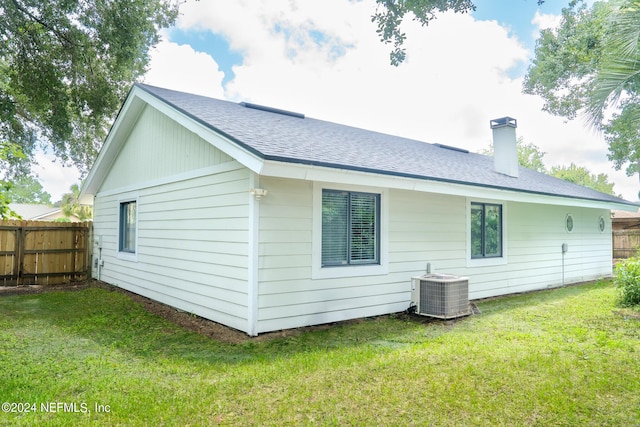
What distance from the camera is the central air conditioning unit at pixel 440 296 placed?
21.2 ft

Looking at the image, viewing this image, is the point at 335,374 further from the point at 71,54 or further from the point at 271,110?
the point at 71,54

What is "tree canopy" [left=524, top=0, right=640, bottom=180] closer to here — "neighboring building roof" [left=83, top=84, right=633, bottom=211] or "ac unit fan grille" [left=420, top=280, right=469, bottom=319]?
"neighboring building roof" [left=83, top=84, right=633, bottom=211]

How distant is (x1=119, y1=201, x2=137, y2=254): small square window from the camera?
9.49 metres

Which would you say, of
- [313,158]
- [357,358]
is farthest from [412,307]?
[313,158]

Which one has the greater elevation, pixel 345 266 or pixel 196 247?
pixel 196 247

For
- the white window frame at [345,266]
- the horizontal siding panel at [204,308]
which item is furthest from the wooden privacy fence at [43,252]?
the white window frame at [345,266]

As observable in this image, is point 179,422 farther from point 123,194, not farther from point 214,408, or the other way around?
point 123,194

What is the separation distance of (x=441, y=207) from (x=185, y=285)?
5085 millimetres

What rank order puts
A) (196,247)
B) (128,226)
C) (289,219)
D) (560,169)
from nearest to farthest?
(289,219) < (196,247) < (128,226) < (560,169)

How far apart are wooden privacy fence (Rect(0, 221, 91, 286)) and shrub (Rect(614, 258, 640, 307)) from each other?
1337 cm

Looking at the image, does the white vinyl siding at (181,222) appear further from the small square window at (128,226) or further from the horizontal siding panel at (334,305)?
the horizontal siding panel at (334,305)

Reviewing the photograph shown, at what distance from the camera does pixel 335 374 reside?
12.8ft

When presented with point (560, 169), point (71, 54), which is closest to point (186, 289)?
point (71, 54)

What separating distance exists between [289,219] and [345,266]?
1276mm
